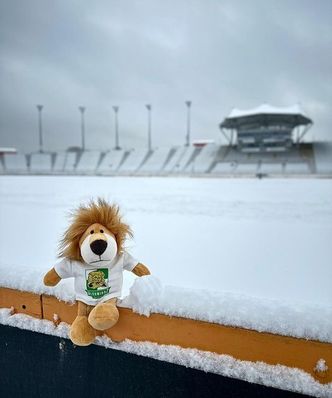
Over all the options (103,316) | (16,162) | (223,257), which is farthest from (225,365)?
(16,162)

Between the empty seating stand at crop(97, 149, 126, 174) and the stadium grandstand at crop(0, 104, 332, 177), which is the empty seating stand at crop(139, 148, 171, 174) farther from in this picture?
the empty seating stand at crop(97, 149, 126, 174)

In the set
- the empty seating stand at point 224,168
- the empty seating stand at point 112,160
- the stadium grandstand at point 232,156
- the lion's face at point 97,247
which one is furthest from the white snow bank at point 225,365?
the empty seating stand at point 112,160

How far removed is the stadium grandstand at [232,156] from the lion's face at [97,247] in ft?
104

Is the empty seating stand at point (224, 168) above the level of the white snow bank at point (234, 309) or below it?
above

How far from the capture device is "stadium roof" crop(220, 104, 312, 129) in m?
39.8

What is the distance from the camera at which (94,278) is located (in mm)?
1309

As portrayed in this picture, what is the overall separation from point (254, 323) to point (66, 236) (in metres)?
0.83

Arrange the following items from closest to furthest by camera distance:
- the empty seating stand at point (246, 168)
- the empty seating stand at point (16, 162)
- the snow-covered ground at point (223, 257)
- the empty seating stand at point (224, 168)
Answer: the snow-covered ground at point (223, 257)
the empty seating stand at point (246, 168)
the empty seating stand at point (224, 168)
the empty seating stand at point (16, 162)

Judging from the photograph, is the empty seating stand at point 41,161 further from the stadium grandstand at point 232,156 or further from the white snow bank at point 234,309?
the white snow bank at point 234,309

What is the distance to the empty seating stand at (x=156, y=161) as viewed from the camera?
140ft

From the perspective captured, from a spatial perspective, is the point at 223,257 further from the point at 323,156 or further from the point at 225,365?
the point at 323,156

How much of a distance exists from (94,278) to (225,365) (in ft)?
2.00

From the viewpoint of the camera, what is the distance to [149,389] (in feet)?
3.96

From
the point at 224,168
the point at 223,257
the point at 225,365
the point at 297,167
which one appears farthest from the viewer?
the point at 224,168
